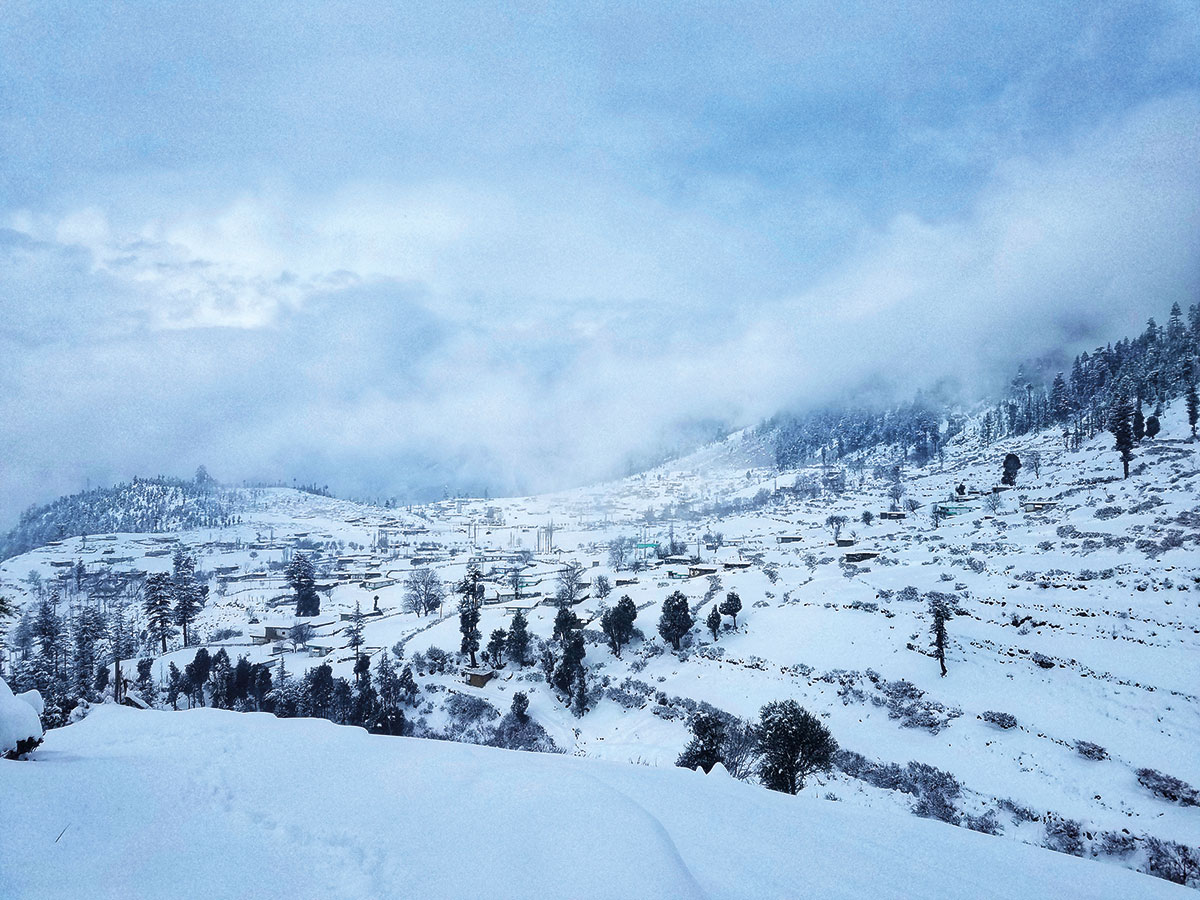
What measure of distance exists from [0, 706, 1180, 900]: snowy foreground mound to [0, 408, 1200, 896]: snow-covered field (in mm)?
44

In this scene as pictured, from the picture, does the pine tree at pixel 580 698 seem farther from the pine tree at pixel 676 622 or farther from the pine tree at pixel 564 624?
the pine tree at pixel 676 622

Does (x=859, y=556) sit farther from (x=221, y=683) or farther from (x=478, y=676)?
(x=221, y=683)

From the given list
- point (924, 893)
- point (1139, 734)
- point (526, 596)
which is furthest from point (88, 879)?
point (526, 596)

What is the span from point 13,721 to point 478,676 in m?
34.2

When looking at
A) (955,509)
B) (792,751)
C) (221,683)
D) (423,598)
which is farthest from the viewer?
(955,509)

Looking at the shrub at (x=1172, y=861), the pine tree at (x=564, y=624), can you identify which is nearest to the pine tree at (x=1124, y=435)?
the shrub at (x=1172, y=861)

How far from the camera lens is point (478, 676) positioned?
37.9 metres

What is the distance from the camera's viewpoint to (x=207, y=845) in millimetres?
4754

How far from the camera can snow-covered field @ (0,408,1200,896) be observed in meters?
5.17

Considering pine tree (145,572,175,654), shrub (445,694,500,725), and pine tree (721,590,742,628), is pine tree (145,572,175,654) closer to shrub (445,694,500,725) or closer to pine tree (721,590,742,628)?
shrub (445,694,500,725)

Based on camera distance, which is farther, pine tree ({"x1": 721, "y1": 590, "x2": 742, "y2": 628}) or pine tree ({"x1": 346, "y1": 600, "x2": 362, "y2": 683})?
pine tree ({"x1": 346, "y1": 600, "x2": 362, "y2": 683})

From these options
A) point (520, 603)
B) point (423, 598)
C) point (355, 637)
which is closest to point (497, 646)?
point (355, 637)

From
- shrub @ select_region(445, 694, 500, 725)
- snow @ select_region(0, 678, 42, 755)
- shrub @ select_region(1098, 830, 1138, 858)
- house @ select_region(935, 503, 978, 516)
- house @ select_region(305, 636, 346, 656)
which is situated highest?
snow @ select_region(0, 678, 42, 755)

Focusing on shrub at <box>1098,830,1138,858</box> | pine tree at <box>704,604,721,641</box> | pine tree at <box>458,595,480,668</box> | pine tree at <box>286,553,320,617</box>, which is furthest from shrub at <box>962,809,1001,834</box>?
pine tree at <box>286,553,320,617</box>
